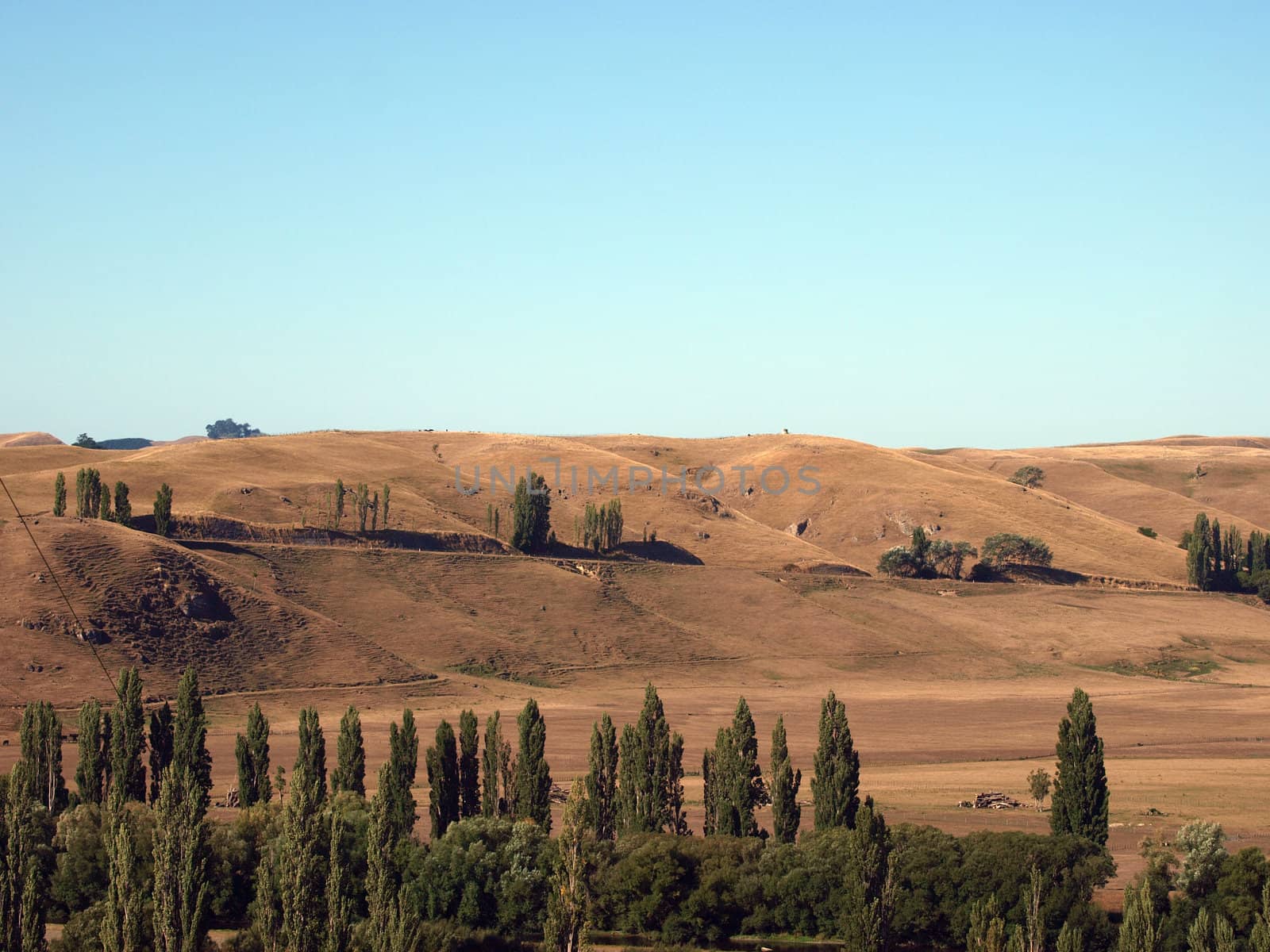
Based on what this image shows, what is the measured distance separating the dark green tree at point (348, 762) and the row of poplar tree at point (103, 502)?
8140cm

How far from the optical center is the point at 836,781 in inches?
2982

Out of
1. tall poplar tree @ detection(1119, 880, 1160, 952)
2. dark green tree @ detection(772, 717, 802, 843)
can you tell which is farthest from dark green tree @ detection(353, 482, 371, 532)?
tall poplar tree @ detection(1119, 880, 1160, 952)

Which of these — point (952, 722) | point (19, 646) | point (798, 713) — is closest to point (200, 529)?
point (19, 646)

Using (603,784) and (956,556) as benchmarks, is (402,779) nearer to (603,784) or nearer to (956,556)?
(603,784)

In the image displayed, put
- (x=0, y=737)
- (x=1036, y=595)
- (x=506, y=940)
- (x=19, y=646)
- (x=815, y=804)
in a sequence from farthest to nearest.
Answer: (x=1036, y=595) → (x=19, y=646) → (x=0, y=737) → (x=815, y=804) → (x=506, y=940)

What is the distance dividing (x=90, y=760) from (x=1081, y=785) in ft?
172

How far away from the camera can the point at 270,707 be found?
394ft

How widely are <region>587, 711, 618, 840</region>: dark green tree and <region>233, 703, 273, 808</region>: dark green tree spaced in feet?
59.1

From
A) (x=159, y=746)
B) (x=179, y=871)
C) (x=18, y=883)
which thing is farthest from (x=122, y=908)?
(x=159, y=746)

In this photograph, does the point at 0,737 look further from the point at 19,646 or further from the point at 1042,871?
the point at 1042,871

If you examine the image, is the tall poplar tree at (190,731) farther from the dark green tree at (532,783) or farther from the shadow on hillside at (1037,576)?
the shadow on hillside at (1037,576)

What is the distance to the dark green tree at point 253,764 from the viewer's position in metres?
81.0

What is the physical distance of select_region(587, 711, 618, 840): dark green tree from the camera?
252 ft

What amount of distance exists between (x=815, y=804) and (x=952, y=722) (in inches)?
2056
